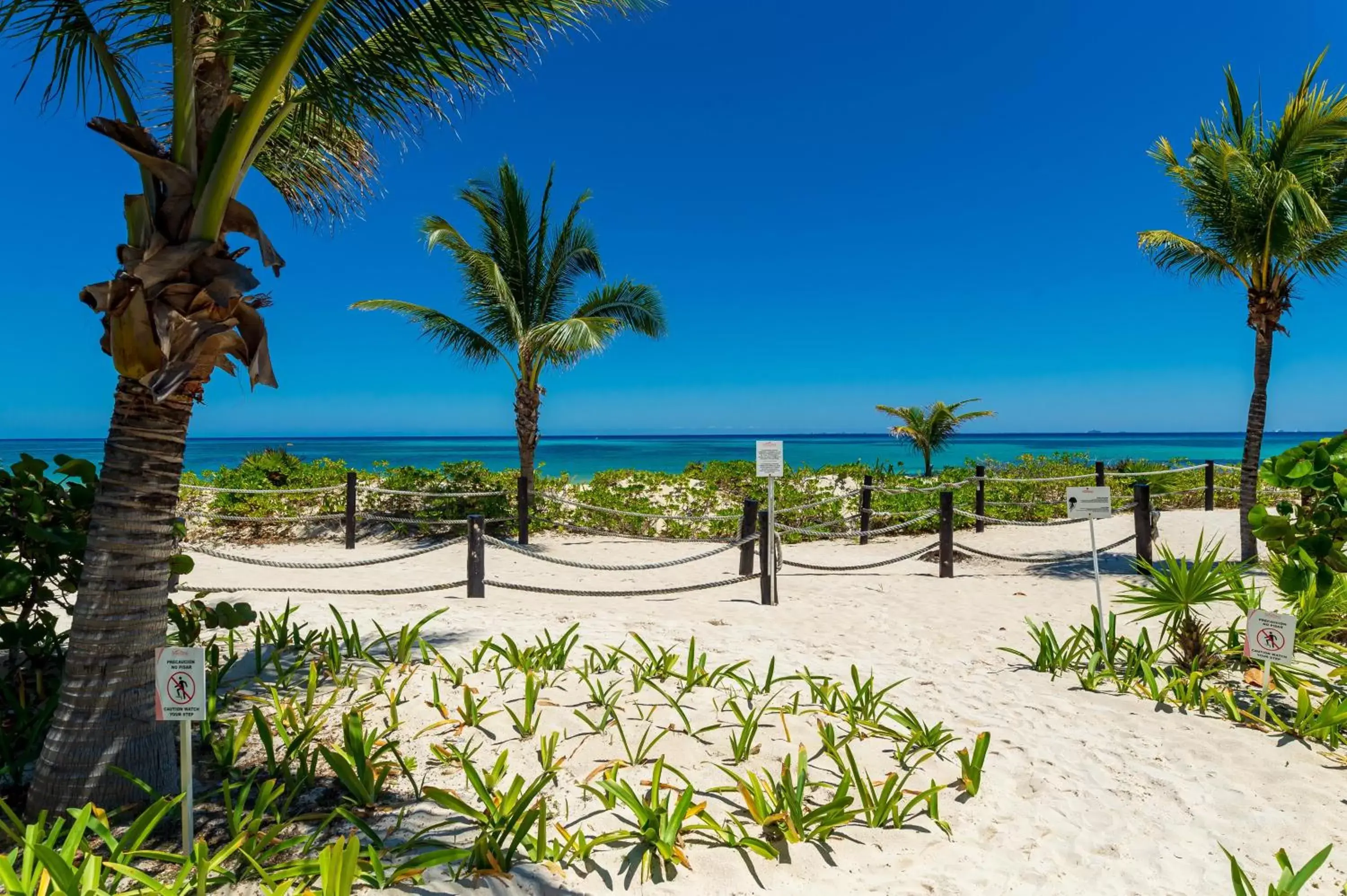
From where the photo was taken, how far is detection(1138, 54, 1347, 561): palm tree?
7.43 m

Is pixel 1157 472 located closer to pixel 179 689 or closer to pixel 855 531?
pixel 855 531

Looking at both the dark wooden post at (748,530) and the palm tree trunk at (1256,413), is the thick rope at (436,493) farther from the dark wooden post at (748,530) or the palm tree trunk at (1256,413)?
the palm tree trunk at (1256,413)

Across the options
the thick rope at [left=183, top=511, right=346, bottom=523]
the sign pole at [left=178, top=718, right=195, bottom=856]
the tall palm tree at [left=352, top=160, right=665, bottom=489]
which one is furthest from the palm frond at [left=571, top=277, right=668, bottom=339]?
the sign pole at [left=178, top=718, right=195, bottom=856]

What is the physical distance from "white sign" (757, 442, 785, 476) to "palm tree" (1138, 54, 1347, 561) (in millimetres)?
5339

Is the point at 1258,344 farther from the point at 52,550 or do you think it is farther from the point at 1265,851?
the point at 52,550

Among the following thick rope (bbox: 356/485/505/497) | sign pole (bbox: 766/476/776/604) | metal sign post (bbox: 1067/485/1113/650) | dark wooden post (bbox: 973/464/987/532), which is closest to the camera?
metal sign post (bbox: 1067/485/1113/650)

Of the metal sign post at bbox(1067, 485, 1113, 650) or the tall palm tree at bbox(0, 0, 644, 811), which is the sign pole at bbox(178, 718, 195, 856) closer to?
the tall palm tree at bbox(0, 0, 644, 811)

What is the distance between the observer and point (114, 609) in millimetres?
2486

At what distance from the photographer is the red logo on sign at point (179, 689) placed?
7.64ft

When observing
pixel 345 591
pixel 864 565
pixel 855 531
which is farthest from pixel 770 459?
pixel 855 531

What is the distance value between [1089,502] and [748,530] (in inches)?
138

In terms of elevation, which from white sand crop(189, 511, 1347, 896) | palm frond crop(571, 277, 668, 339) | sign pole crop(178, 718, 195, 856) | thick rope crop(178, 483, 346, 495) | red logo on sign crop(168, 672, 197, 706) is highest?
palm frond crop(571, 277, 668, 339)

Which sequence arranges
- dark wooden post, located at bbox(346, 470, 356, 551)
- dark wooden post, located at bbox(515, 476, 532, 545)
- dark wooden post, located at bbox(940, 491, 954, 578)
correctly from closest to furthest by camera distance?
dark wooden post, located at bbox(940, 491, 954, 578)
dark wooden post, located at bbox(346, 470, 356, 551)
dark wooden post, located at bbox(515, 476, 532, 545)

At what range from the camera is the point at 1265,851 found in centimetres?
272
